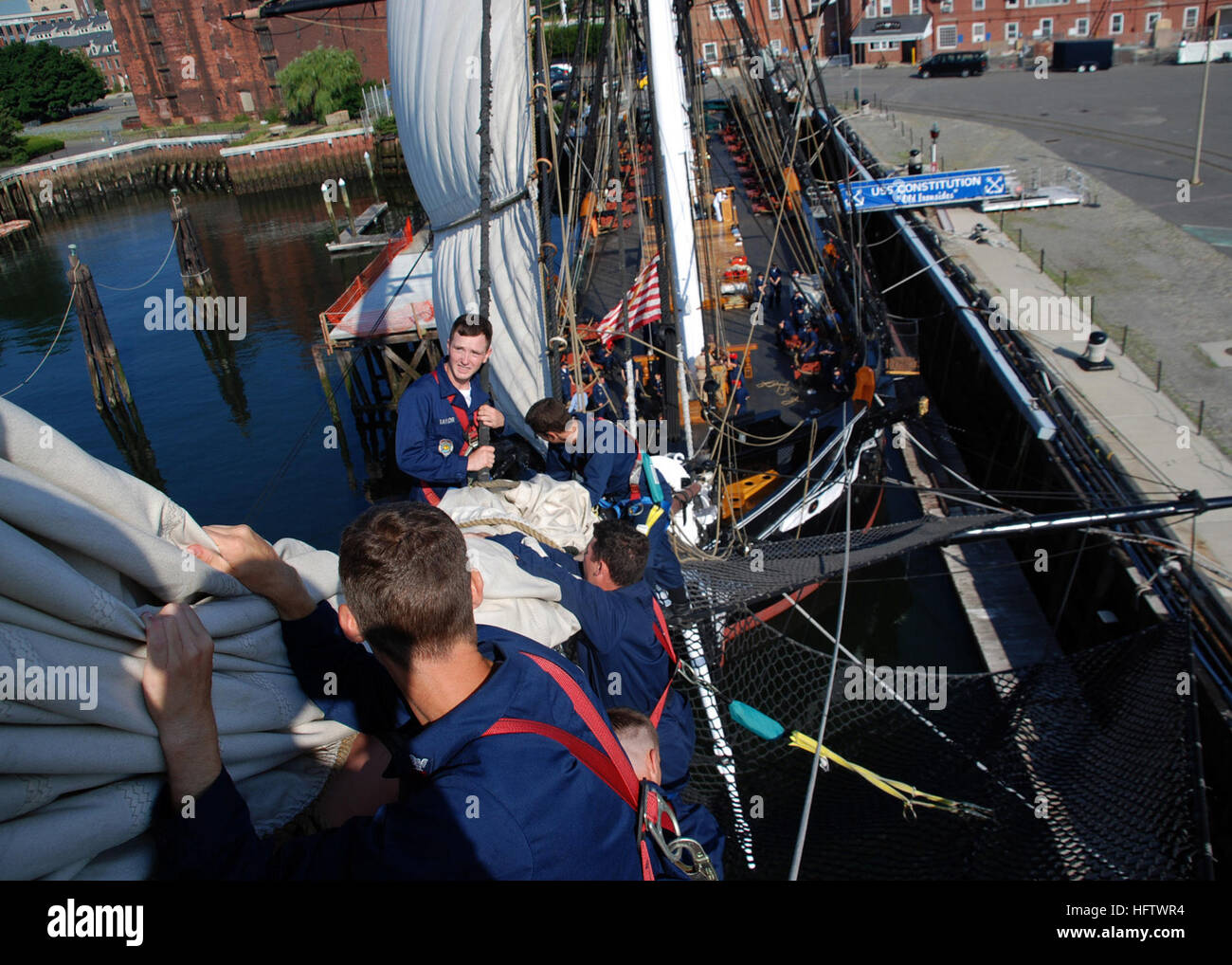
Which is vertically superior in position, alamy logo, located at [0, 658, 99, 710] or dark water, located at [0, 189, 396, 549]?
alamy logo, located at [0, 658, 99, 710]

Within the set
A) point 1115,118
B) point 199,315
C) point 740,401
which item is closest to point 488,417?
point 740,401

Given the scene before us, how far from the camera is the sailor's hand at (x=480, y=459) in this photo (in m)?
5.02

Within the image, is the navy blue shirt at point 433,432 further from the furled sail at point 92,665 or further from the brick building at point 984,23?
the brick building at point 984,23

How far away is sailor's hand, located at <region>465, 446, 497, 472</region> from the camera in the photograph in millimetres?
5020

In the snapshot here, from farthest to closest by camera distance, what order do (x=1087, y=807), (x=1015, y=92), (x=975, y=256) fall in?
(x=1015, y=92), (x=975, y=256), (x=1087, y=807)

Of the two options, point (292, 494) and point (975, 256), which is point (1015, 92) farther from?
point (292, 494)

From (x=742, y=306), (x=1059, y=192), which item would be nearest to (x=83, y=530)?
(x=742, y=306)

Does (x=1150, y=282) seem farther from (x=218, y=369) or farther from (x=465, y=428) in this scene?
(x=218, y=369)

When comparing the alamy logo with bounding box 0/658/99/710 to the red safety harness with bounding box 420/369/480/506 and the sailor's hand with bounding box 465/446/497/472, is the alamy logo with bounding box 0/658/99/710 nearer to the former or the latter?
the sailor's hand with bounding box 465/446/497/472

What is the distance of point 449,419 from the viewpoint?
5.49 m

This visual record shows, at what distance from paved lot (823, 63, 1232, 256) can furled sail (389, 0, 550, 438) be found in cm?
1574

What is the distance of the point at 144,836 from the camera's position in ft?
5.48
